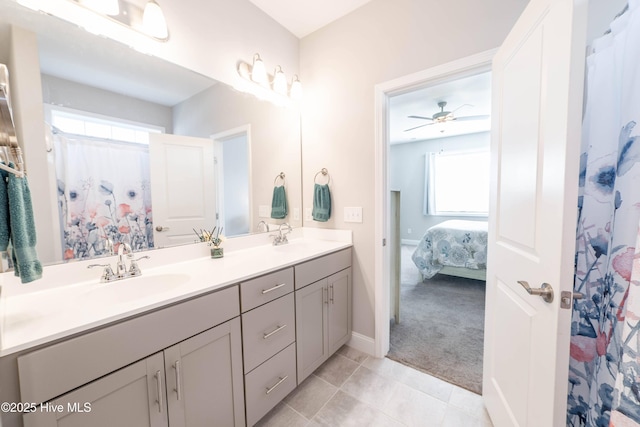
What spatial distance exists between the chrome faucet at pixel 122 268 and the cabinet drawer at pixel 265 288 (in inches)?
21.5

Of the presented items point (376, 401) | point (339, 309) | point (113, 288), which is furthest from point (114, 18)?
point (376, 401)

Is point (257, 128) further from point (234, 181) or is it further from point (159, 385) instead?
point (159, 385)

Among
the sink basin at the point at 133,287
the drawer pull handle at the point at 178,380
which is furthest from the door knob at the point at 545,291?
the sink basin at the point at 133,287

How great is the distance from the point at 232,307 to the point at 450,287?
304cm

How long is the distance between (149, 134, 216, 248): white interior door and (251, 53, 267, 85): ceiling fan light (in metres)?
0.61

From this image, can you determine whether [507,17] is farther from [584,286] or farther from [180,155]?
[180,155]

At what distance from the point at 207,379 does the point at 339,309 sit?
3.34 ft

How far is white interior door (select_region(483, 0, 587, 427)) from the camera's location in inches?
30.1

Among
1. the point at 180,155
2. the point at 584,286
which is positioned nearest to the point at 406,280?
the point at 584,286

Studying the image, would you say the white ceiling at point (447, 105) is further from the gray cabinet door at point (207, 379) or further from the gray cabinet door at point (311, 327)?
the gray cabinet door at point (207, 379)

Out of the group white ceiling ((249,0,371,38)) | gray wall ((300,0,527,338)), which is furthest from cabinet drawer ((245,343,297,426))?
white ceiling ((249,0,371,38))

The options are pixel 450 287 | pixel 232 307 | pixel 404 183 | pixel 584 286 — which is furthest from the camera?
pixel 404 183

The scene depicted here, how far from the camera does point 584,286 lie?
956mm

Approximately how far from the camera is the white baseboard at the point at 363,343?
1875 millimetres
